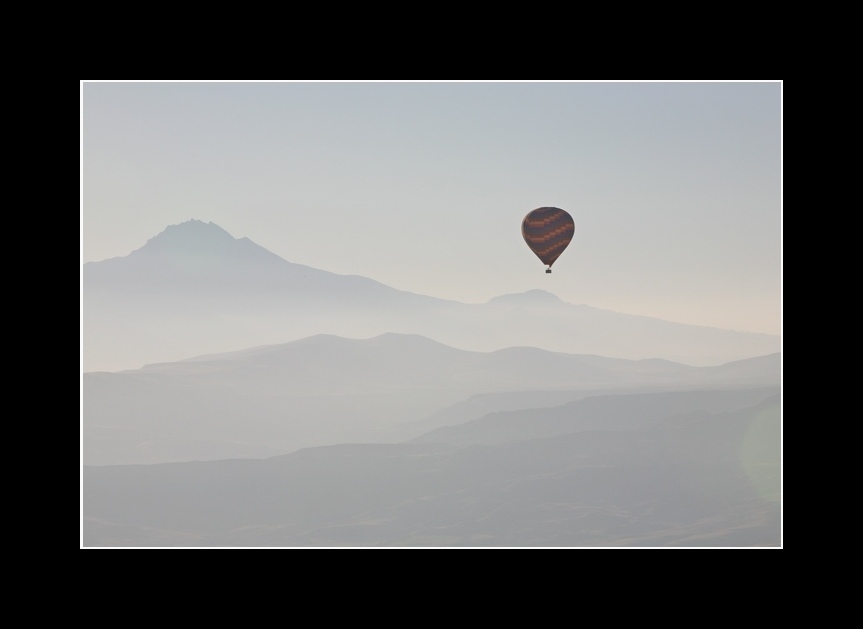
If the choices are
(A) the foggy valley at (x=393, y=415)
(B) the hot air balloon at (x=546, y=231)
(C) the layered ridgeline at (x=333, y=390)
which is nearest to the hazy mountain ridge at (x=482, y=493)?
(A) the foggy valley at (x=393, y=415)

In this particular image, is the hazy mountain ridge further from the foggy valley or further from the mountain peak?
the mountain peak

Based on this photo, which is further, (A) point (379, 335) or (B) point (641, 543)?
(A) point (379, 335)

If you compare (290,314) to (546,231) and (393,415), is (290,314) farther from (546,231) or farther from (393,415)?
(546,231)

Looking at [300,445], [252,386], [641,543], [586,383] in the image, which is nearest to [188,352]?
[252,386]

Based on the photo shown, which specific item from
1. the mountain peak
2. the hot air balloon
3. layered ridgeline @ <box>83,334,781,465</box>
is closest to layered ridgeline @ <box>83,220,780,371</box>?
the mountain peak

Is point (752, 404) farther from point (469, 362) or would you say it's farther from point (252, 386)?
point (252, 386)

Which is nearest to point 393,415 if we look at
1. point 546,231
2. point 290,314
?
point 290,314
